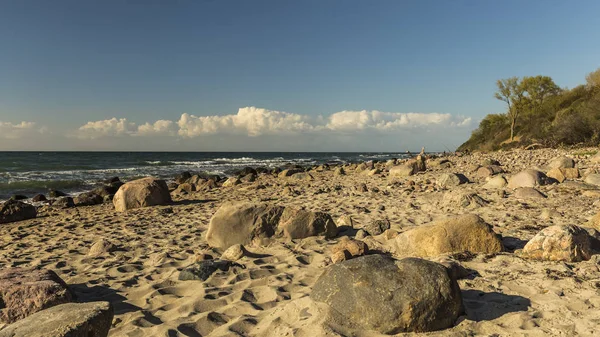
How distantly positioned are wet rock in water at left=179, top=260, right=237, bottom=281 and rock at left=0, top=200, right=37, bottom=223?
9.17 m

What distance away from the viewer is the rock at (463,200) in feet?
26.5

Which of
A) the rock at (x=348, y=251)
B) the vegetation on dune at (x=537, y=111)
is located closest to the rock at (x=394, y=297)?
the rock at (x=348, y=251)

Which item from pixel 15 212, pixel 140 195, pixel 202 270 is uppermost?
pixel 140 195

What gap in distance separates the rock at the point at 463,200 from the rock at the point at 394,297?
5.35 m

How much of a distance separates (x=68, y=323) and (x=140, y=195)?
9.44m

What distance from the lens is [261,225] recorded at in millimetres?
6230

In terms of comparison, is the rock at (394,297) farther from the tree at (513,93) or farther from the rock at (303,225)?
the tree at (513,93)

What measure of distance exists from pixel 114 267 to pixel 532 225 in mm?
7129

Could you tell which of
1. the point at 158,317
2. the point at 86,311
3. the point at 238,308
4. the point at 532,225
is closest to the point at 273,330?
the point at 238,308

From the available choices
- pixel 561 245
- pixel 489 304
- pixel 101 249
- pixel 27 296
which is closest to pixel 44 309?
pixel 27 296

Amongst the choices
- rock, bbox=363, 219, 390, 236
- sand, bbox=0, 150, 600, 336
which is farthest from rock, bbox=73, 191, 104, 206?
rock, bbox=363, 219, 390, 236

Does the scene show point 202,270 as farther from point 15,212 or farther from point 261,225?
point 15,212

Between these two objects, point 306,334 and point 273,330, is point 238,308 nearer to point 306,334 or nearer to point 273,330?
point 273,330

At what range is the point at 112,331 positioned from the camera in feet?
11.2
